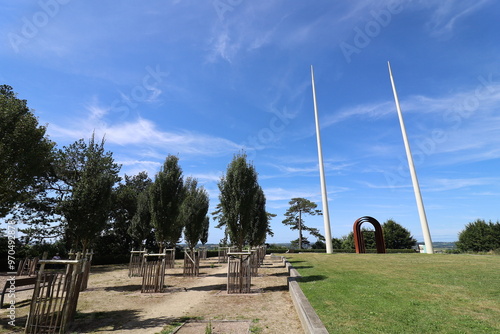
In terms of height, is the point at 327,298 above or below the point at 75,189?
below

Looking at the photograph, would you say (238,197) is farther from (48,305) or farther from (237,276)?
(48,305)

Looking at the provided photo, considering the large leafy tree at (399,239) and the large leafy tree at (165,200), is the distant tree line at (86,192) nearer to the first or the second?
the large leafy tree at (165,200)

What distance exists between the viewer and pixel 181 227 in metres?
26.2

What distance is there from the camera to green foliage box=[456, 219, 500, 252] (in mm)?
37062

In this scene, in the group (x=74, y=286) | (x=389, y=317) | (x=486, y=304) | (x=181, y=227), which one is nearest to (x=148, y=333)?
(x=74, y=286)

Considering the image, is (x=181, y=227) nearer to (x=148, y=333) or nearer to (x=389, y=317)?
(x=148, y=333)

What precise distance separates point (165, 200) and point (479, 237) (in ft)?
161

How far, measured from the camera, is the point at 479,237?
38.5 m

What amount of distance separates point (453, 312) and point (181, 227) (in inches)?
942

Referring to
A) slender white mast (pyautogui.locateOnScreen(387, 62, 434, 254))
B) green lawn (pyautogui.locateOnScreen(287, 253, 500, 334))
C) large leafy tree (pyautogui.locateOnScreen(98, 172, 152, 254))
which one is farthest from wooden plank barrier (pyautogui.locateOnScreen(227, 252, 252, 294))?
slender white mast (pyautogui.locateOnScreen(387, 62, 434, 254))

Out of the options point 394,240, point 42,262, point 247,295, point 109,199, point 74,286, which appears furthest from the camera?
point 394,240

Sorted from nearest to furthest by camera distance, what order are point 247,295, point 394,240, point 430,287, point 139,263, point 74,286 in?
point 74,286, point 430,287, point 247,295, point 139,263, point 394,240

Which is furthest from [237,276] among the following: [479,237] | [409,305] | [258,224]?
[479,237]

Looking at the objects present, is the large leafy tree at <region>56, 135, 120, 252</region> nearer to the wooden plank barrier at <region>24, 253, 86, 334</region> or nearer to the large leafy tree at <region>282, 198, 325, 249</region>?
the wooden plank barrier at <region>24, 253, 86, 334</region>
